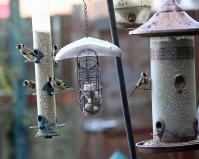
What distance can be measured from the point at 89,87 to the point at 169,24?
0.40m

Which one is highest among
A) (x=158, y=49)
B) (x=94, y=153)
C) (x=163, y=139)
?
(x=158, y=49)

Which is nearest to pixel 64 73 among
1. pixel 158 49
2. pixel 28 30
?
pixel 28 30

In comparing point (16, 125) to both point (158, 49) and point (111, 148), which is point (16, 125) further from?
point (158, 49)

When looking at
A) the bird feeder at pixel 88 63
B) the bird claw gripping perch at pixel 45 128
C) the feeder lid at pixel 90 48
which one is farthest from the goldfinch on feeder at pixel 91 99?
the bird claw gripping perch at pixel 45 128

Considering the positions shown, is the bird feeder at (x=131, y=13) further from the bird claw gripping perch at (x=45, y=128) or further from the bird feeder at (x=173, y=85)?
the bird claw gripping perch at (x=45, y=128)

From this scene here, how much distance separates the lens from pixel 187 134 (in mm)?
2939

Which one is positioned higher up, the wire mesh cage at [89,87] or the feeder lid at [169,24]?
the feeder lid at [169,24]

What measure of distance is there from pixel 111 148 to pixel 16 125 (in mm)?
1007

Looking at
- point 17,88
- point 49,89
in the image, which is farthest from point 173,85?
point 17,88

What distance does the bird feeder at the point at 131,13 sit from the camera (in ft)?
10.7

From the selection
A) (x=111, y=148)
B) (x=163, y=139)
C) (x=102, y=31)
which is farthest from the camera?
(x=111, y=148)

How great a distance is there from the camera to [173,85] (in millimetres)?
2947

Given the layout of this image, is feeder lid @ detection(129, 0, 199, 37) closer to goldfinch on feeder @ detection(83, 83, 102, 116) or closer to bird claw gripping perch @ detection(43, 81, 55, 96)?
goldfinch on feeder @ detection(83, 83, 102, 116)

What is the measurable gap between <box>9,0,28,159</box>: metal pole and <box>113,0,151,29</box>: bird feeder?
3.65 m
